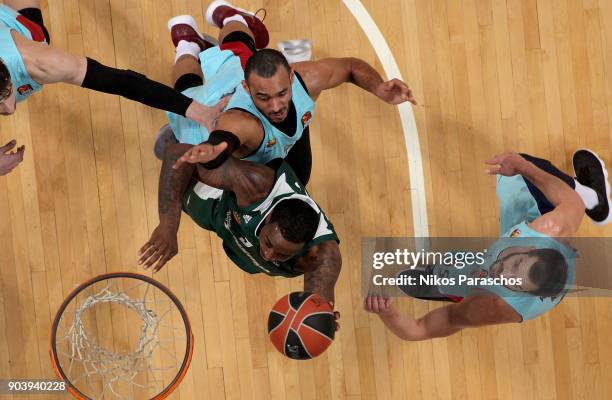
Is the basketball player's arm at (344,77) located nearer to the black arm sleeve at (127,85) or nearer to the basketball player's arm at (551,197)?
the basketball player's arm at (551,197)

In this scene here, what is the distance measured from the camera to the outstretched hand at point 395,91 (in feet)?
14.8

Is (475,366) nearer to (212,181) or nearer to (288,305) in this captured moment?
(288,305)

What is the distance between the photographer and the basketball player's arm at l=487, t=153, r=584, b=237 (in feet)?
14.5

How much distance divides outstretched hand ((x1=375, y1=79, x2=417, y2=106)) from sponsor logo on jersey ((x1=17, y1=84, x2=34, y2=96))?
7.40ft

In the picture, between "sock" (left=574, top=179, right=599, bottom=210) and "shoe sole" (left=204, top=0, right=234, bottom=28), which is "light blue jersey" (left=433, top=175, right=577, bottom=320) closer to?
"sock" (left=574, top=179, right=599, bottom=210)

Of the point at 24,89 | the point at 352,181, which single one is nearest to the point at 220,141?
the point at 24,89

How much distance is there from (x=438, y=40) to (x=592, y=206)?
5.87 ft

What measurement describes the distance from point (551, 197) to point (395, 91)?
1236 millimetres

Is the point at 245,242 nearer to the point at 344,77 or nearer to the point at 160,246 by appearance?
the point at 160,246

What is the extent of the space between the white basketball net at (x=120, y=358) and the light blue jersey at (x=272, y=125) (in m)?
1.63

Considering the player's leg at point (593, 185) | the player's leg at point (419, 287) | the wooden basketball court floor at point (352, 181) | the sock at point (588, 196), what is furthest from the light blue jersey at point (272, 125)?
the sock at point (588, 196)

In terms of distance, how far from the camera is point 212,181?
14.0 feet

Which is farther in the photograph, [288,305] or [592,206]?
[592,206]

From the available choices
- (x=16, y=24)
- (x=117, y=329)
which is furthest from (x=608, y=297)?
(x=16, y=24)
